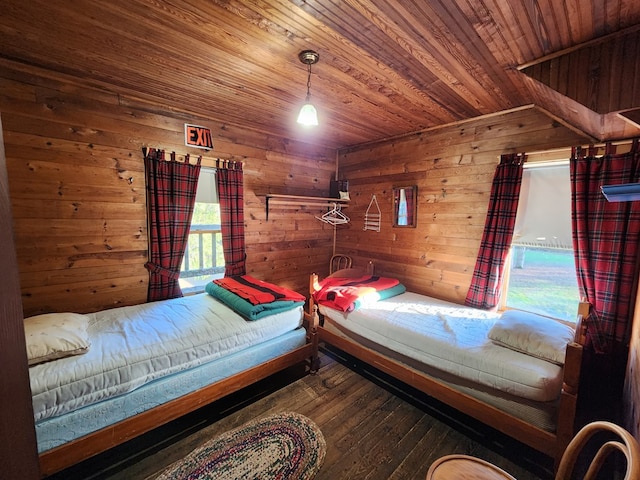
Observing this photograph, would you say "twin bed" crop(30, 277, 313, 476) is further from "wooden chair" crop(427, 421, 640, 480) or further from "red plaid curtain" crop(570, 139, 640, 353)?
"red plaid curtain" crop(570, 139, 640, 353)

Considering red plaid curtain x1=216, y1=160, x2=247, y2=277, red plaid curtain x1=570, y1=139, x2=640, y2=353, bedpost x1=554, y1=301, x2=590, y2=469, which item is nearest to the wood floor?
bedpost x1=554, y1=301, x2=590, y2=469

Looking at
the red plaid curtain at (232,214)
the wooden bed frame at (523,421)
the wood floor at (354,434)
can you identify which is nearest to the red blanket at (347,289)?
the wooden bed frame at (523,421)

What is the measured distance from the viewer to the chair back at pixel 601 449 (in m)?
0.78

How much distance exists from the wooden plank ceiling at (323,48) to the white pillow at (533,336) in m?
1.42

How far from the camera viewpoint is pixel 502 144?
2705mm

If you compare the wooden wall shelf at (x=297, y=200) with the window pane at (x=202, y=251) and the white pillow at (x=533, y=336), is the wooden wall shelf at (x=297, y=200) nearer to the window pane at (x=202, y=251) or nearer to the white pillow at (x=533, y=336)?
the window pane at (x=202, y=251)

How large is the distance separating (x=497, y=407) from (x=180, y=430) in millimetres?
2206

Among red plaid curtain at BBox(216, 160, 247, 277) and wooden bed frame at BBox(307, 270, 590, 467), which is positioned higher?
red plaid curtain at BBox(216, 160, 247, 277)

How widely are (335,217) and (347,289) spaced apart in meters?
1.51

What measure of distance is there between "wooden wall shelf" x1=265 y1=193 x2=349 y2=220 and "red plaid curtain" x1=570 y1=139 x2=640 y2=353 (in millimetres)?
2507

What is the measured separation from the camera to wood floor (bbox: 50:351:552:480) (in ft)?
5.72

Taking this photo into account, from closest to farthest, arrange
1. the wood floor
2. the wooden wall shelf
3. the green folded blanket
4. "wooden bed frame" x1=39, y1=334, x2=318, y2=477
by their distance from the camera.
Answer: "wooden bed frame" x1=39, y1=334, x2=318, y2=477 → the wood floor → the green folded blanket → the wooden wall shelf

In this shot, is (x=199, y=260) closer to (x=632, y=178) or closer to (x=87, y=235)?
(x=87, y=235)

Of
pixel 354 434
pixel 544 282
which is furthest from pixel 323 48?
pixel 544 282
